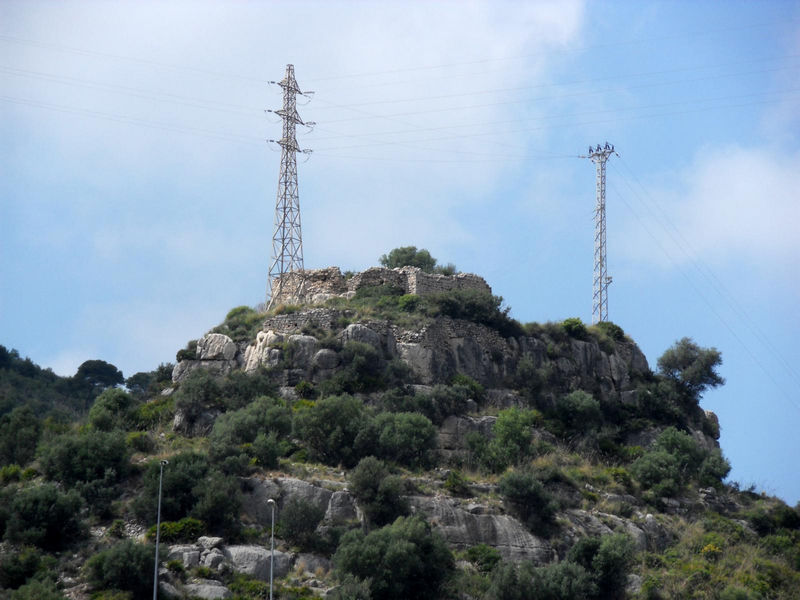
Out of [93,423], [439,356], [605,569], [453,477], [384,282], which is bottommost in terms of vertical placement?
[605,569]

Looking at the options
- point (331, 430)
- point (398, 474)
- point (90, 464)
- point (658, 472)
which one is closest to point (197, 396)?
point (331, 430)

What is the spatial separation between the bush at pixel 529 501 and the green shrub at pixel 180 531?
41.2 ft

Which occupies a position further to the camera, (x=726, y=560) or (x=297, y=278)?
(x=297, y=278)

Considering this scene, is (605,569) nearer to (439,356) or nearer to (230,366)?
(439,356)

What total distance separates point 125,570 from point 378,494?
34.6 feet

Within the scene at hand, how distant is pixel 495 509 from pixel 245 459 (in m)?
10.3

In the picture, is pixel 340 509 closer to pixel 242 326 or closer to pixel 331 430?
pixel 331 430

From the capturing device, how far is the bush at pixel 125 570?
41.8 meters

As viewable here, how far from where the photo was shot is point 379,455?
5228 cm

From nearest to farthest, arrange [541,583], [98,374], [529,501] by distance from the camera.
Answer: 1. [541,583]
2. [529,501]
3. [98,374]

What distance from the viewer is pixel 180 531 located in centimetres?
4566

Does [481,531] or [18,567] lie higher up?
[481,531]

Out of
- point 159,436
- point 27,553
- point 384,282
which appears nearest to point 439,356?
point 384,282

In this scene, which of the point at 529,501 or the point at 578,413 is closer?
the point at 529,501
